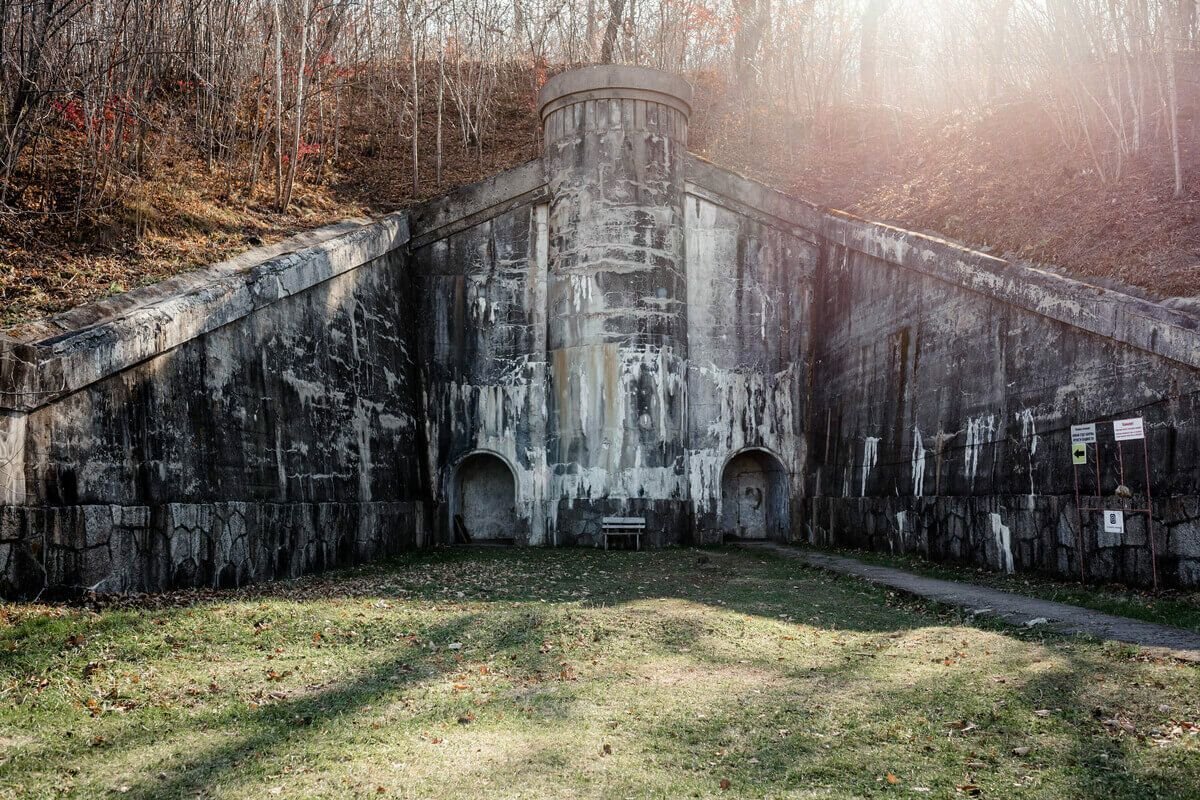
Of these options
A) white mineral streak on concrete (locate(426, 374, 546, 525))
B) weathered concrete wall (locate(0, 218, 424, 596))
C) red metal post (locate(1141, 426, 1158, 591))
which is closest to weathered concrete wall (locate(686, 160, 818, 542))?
white mineral streak on concrete (locate(426, 374, 546, 525))

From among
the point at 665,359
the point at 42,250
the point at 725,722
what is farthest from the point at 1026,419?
the point at 42,250

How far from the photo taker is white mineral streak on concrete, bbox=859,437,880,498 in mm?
16291

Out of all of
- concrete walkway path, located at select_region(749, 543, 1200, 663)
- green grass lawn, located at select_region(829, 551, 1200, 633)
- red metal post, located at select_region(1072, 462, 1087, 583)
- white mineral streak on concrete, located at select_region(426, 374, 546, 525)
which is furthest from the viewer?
white mineral streak on concrete, located at select_region(426, 374, 546, 525)

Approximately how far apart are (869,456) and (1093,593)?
21.0 feet

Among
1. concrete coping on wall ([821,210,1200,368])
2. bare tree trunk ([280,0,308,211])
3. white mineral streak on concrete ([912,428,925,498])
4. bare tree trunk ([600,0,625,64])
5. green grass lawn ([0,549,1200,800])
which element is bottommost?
green grass lawn ([0,549,1200,800])

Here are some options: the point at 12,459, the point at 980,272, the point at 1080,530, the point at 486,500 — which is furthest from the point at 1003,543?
the point at 12,459

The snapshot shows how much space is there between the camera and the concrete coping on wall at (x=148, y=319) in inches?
359

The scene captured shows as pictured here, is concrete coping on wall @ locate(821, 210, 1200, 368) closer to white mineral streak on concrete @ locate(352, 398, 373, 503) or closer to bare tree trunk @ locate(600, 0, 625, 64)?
white mineral streak on concrete @ locate(352, 398, 373, 503)

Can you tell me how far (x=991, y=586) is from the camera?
11422 mm

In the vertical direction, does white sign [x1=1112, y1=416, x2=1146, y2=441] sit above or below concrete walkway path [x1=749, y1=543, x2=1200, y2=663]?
above

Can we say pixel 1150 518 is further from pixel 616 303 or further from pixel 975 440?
pixel 616 303

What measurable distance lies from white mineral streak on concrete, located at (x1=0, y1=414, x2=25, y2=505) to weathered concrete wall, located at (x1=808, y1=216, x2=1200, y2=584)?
38.7 ft

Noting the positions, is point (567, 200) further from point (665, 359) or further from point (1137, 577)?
point (1137, 577)

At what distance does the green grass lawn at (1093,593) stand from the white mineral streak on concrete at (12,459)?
1093cm
